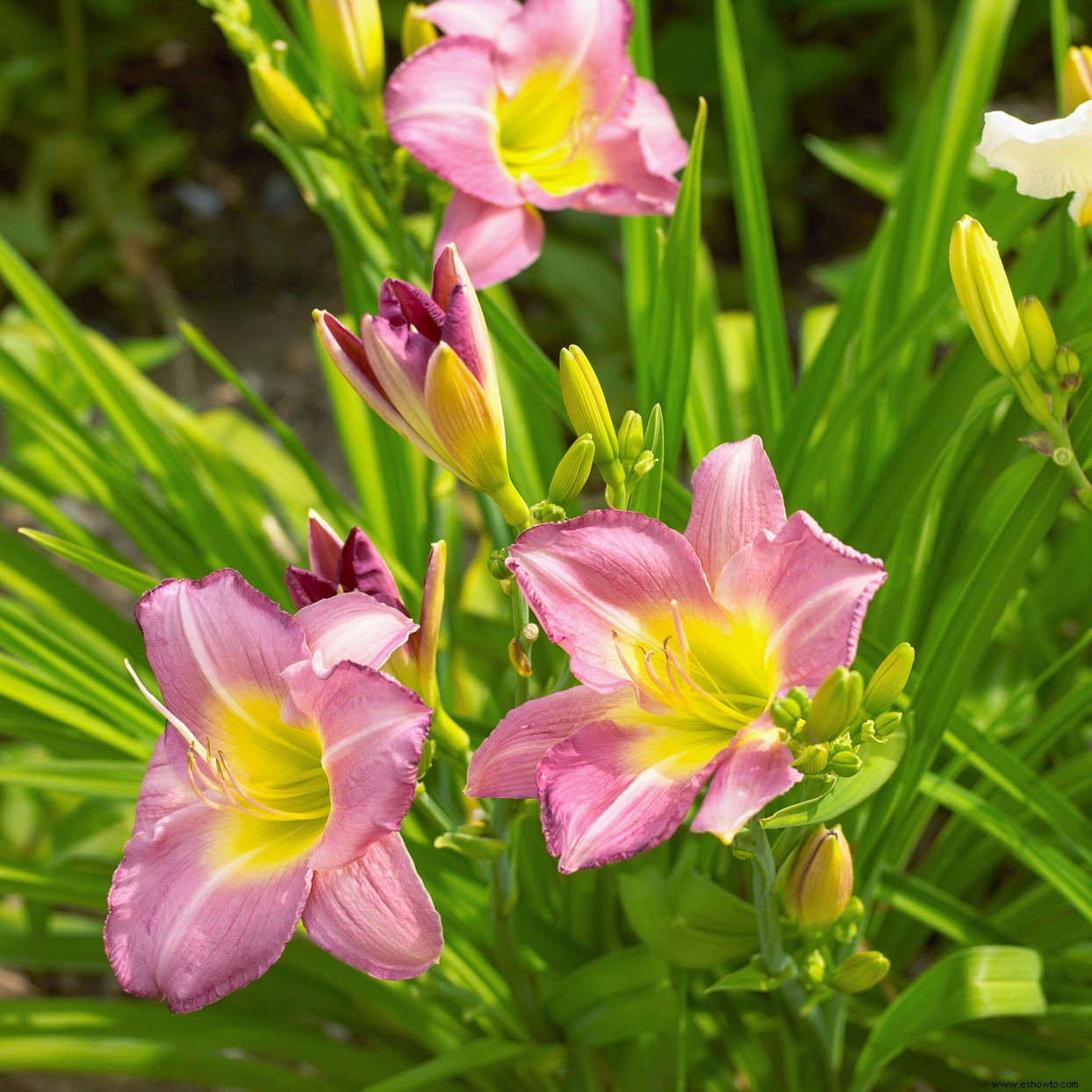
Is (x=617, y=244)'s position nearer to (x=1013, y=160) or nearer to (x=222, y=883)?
(x=1013, y=160)

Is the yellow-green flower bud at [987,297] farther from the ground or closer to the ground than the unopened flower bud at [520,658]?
farther from the ground

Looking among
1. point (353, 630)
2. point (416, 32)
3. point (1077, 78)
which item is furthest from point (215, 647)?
point (1077, 78)

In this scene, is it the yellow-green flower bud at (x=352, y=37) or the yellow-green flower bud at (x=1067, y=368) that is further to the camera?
the yellow-green flower bud at (x=352, y=37)

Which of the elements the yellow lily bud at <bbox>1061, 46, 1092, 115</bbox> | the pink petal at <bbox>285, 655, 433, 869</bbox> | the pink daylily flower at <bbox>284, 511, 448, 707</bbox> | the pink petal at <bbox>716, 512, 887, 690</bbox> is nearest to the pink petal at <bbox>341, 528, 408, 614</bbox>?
the pink daylily flower at <bbox>284, 511, 448, 707</bbox>

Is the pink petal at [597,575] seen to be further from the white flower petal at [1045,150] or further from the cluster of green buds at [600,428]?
the white flower petal at [1045,150]

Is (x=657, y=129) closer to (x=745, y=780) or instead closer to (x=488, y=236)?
(x=488, y=236)

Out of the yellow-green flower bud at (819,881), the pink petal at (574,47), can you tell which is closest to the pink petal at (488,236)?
the pink petal at (574,47)

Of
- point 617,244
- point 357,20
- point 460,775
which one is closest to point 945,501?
point 460,775
